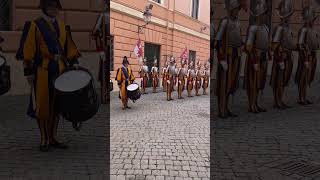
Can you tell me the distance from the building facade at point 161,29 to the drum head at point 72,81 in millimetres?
3941

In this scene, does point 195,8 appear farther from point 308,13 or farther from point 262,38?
point 262,38

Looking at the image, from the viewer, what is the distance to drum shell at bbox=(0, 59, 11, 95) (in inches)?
187

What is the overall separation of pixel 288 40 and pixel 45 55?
13.0 ft

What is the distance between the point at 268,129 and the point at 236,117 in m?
0.49

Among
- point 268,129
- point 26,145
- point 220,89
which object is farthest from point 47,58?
point 268,129

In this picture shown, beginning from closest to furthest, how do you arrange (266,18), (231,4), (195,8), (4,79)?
1. (231,4)
2. (4,79)
3. (266,18)
4. (195,8)

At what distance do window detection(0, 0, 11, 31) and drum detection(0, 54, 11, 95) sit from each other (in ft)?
2.98

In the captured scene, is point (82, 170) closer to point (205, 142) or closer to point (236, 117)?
point (205, 142)

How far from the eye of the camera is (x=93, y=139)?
4.41 m

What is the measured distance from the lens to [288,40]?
566cm

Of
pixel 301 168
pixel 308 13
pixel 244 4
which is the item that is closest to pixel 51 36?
pixel 244 4

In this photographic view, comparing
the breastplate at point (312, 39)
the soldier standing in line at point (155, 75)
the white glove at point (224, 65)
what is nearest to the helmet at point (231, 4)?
the white glove at point (224, 65)

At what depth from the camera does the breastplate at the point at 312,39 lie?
5902 millimetres

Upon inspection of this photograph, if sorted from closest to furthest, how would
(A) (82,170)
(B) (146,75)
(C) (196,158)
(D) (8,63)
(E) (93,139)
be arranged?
(A) (82,170)
(C) (196,158)
(E) (93,139)
(D) (8,63)
(B) (146,75)
